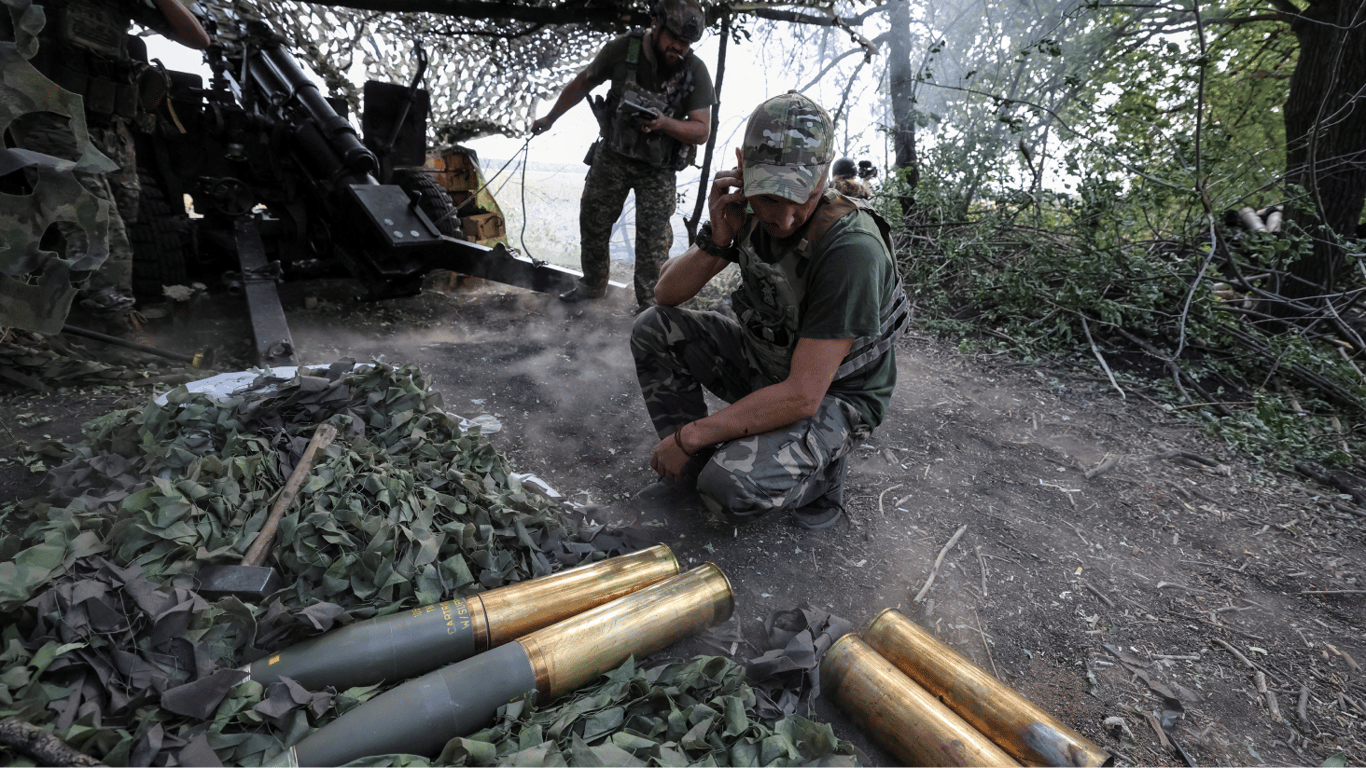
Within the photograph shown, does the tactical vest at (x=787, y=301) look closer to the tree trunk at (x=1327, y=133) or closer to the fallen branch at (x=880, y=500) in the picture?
the fallen branch at (x=880, y=500)

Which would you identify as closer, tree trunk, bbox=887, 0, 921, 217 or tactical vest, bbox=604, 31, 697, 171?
tactical vest, bbox=604, 31, 697, 171

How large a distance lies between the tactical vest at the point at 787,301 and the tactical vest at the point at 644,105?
234 centimetres

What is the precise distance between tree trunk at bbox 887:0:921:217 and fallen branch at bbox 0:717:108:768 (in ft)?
22.7

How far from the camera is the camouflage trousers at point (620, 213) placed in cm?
493

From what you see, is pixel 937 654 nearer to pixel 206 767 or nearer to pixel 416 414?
pixel 206 767

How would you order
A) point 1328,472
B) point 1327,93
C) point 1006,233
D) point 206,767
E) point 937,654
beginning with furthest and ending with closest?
point 1006,233 → point 1327,93 → point 1328,472 → point 937,654 → point 206,767

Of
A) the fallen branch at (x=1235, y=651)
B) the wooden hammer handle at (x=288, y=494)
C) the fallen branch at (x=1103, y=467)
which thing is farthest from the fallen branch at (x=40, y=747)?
the fallen branch at (x=1103, y=467)

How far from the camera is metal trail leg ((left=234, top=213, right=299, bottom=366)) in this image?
3.68 metres

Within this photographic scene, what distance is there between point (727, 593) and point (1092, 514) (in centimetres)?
190

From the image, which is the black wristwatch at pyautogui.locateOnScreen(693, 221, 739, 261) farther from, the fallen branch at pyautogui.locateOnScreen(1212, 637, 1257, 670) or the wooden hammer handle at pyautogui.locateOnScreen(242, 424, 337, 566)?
the fallen branch at pyautogui.locateOnScreen(1212, 637, 1257, 670)

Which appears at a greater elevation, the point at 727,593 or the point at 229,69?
the point at 229,69

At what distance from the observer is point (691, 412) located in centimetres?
297

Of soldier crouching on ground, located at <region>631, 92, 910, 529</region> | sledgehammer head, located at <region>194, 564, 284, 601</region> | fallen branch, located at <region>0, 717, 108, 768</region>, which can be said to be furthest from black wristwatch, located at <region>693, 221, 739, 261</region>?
fallen branch, located at <region>0, 717, 108, 768</region>

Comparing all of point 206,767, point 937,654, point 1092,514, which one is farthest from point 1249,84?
point 206,767
